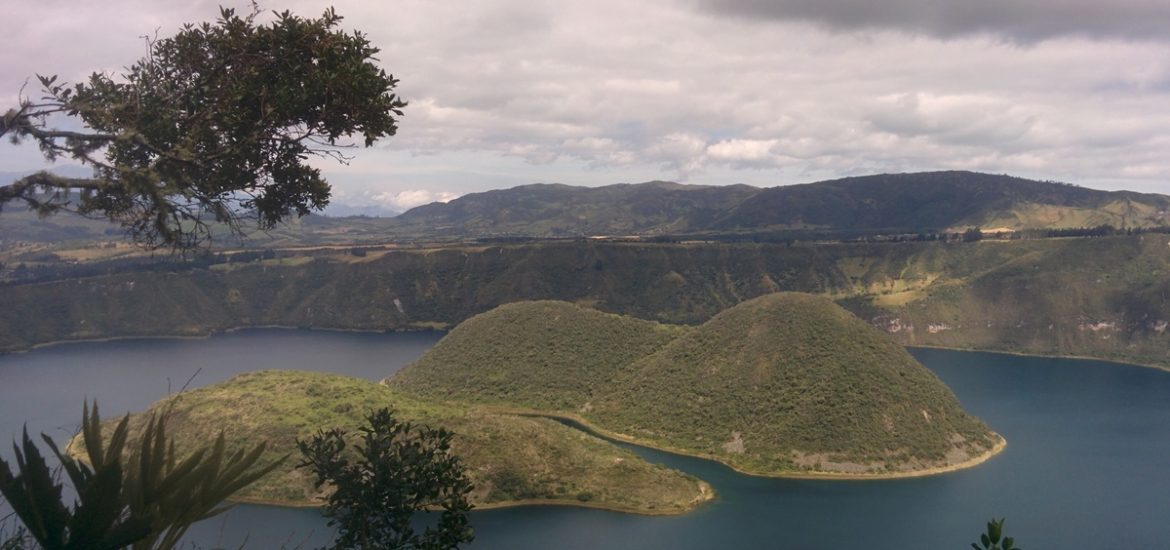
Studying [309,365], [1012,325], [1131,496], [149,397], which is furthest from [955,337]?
[149,397]

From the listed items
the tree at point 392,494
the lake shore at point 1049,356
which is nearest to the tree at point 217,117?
the tree at point 392,494

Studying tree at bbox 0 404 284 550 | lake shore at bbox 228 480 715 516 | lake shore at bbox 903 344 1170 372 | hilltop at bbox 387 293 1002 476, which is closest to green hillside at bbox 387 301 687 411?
hilltop at bbox 387 293 1002 476

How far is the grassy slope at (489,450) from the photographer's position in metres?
75.0

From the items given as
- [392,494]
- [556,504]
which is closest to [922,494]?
[556,504]

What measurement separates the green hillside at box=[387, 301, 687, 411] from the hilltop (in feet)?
0.89

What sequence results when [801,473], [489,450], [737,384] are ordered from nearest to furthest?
[489,450] < [801,473] < [737,384]

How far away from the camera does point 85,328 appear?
589 feet

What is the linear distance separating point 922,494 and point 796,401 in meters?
18.5

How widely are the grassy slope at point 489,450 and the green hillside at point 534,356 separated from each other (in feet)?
83.5

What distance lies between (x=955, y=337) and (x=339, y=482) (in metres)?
185

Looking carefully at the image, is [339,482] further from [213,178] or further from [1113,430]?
[1113,430]

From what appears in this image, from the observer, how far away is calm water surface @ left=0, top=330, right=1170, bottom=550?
2689 inches

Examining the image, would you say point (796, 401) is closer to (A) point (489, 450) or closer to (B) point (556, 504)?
(B) point (556, 504)

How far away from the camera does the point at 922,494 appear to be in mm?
80125
